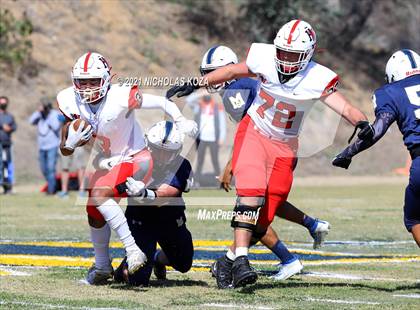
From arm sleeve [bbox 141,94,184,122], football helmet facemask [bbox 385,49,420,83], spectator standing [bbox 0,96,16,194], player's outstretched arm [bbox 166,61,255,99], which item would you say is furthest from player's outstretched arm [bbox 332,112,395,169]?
spectator standing [bbox 0,96,16,194]

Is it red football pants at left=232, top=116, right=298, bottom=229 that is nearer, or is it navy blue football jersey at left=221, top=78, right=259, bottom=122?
red football pants at left=232, top=116, right=298, bottom=229

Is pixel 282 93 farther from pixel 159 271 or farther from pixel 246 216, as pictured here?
pixel 159 271

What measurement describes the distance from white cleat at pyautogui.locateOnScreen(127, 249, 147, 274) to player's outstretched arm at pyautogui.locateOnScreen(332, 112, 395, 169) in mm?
1539

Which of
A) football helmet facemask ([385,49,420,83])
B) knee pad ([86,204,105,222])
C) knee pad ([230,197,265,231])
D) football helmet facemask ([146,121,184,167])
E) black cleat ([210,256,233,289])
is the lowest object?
black cleat ([210,256,233,289])

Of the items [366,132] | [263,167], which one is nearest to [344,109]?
[366,132]

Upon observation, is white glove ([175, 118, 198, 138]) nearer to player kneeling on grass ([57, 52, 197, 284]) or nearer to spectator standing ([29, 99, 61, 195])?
player kneeling on grass ([57, 52, 197, 284])

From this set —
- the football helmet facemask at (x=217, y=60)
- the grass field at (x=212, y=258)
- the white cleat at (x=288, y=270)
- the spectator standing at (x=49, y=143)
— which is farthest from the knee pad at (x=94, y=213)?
the spectator standing at (x=49, y=143)

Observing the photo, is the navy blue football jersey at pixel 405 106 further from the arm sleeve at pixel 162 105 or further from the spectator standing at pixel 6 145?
the spectator standing at pixel 6 145

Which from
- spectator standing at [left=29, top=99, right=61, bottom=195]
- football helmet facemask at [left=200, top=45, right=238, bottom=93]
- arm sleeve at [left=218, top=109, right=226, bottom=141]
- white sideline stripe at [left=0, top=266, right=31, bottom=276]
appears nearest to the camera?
white sideline stripe at [left=0, top=266, right=31, bottom=276]

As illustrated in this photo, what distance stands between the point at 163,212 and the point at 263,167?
3.09 feet

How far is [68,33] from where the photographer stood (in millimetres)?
26484

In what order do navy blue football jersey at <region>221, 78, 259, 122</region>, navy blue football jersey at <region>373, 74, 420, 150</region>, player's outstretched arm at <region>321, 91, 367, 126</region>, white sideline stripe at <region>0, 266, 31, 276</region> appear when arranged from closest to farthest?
navy blue football jersey at <region>373, 74, 420, 150</region> < player's outstretched arm at <region>321, 91, 367, 126</region> < white sideline stripe at <region>0, 266, 31, 276</region> < navy blue football jersey at <region>221, 78, 259, 122</region>

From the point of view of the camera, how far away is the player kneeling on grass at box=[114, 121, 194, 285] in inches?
289

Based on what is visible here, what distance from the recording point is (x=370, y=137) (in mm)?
6715
